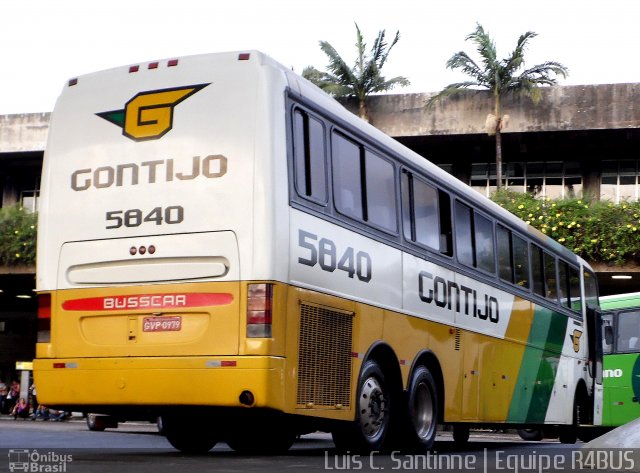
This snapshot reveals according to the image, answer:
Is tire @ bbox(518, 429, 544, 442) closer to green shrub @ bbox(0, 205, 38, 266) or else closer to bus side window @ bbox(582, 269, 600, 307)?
bus side window @ bbox(582, 269, 600, 307)

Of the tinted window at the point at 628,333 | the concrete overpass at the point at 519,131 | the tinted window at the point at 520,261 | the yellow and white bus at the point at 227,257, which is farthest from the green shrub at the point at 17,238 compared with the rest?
the yellow and white bus at the point at 227,257

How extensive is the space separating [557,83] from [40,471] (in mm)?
30234

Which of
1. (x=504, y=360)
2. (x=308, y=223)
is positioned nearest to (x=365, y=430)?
(x=308, y=223)

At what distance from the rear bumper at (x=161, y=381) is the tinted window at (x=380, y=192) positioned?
2401mm

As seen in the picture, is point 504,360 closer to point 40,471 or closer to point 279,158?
point 279,158

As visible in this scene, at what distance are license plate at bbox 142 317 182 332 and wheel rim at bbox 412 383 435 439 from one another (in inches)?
131

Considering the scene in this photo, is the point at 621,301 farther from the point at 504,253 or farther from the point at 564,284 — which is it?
the point at 504,253

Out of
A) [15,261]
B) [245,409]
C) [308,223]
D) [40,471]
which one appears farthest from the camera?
[15,261]

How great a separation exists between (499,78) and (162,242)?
27.5 m

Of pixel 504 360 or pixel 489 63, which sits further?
pixel 489 63

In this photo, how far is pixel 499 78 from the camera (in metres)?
35.3

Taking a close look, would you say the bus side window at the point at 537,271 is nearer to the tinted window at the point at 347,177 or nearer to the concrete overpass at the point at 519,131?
the tinted window at the point at 347,177

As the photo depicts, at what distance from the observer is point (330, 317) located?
31.4 feet

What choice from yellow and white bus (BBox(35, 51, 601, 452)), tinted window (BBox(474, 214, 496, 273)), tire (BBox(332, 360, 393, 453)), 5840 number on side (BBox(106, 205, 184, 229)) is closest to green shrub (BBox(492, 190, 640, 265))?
tinted window (BBox(474, 214, 496, 273))
